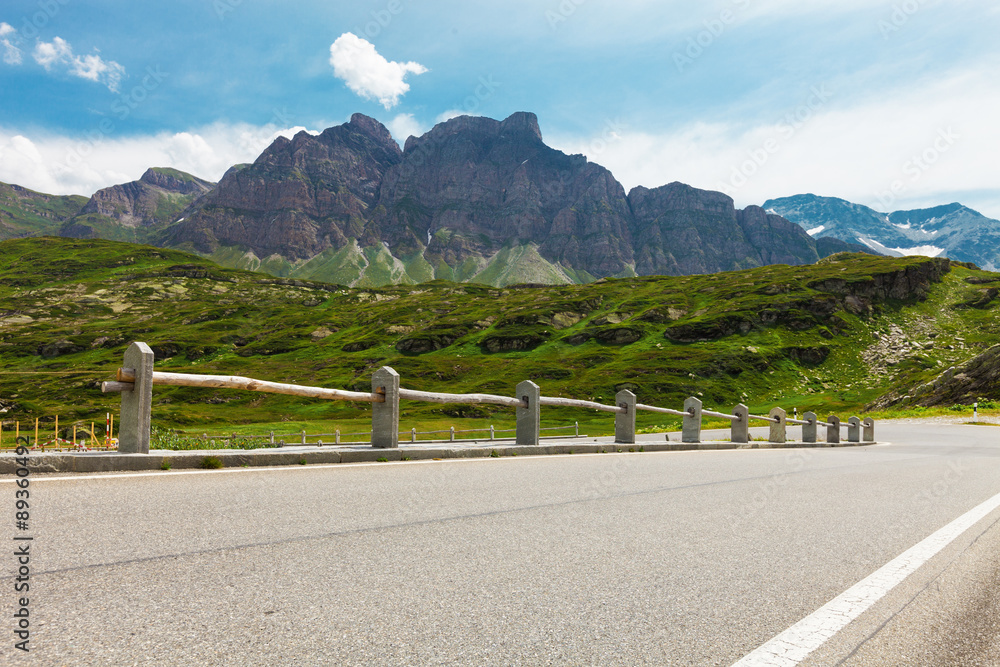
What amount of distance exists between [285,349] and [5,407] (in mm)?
51491

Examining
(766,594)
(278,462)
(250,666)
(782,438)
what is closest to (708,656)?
(766,594)

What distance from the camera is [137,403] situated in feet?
25.2

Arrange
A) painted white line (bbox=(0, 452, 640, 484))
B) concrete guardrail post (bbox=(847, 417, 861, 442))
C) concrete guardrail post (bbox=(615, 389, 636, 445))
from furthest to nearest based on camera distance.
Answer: concrete guardrail post (bbox=(847, 417, 861, 442)) < concrete guardrail post (bbox=(615, 389, 636, 445)) < painted white line (bbox=(0, 452, 640, 484))

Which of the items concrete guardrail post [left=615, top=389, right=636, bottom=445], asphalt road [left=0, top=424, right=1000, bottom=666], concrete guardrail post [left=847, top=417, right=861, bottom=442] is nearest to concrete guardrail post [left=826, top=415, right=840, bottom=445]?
concrete guardrail post [left=847, top=417, right=861, bottom=442]

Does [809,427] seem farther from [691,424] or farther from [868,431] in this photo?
[691,424]

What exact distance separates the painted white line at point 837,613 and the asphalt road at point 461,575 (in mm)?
67

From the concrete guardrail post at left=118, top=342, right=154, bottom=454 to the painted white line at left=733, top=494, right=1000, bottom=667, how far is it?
7375 mm

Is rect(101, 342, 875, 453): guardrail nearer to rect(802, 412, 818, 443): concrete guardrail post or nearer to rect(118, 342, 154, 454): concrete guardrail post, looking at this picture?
rect(118, 342, 154, 454): concrete guardrail post

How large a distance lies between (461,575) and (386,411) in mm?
6866

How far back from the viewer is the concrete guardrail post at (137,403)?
301 inches

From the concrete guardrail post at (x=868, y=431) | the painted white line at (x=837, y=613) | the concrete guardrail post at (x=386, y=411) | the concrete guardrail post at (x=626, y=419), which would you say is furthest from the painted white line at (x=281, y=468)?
the concrete guardrail post at (x=868, y=431)

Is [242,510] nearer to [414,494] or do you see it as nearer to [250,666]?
[414,494]

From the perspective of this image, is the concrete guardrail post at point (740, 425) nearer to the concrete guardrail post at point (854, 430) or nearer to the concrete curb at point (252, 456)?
the concrete curb at point (252, 456)

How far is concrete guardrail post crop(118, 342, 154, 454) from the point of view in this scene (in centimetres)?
763
